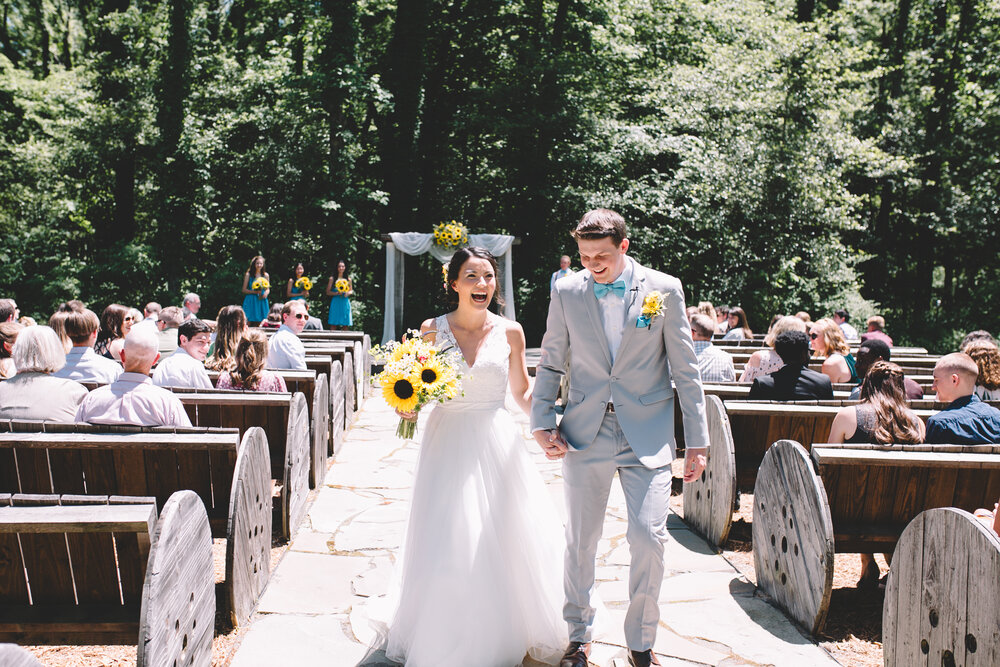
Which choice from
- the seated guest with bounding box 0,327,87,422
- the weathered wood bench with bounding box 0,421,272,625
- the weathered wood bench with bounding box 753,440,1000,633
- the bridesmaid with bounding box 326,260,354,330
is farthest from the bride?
the bridesmaid with bounding box 326,260,354,330

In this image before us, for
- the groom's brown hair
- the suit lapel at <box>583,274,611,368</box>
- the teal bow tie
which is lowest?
the suit lapel at <box>583,274,611,368</box>

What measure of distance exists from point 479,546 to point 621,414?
0.94 m

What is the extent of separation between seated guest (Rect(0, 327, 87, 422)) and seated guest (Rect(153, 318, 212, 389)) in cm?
104

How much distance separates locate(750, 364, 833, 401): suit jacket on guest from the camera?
615 cm

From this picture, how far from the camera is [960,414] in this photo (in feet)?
15.2

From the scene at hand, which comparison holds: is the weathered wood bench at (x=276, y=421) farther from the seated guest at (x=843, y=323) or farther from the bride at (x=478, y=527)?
the seated guest at (x=843, y=323)

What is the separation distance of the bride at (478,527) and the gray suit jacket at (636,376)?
455 millimetres

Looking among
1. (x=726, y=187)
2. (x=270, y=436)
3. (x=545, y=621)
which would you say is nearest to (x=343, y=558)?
(x=270, y=436)

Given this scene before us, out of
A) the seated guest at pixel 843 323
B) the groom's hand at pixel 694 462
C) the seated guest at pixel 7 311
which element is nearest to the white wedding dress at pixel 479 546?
the groom's hand at pixel 694 462

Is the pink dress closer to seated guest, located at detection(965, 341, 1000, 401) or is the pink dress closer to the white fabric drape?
seated guest, located at detection(965, 341, 1000, 401)

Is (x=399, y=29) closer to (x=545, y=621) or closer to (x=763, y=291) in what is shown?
(x=763, y=291)

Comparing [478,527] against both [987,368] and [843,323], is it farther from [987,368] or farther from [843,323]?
[843,323]

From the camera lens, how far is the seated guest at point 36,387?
4895mm

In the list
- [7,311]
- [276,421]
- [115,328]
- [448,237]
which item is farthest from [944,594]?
[448,237]
